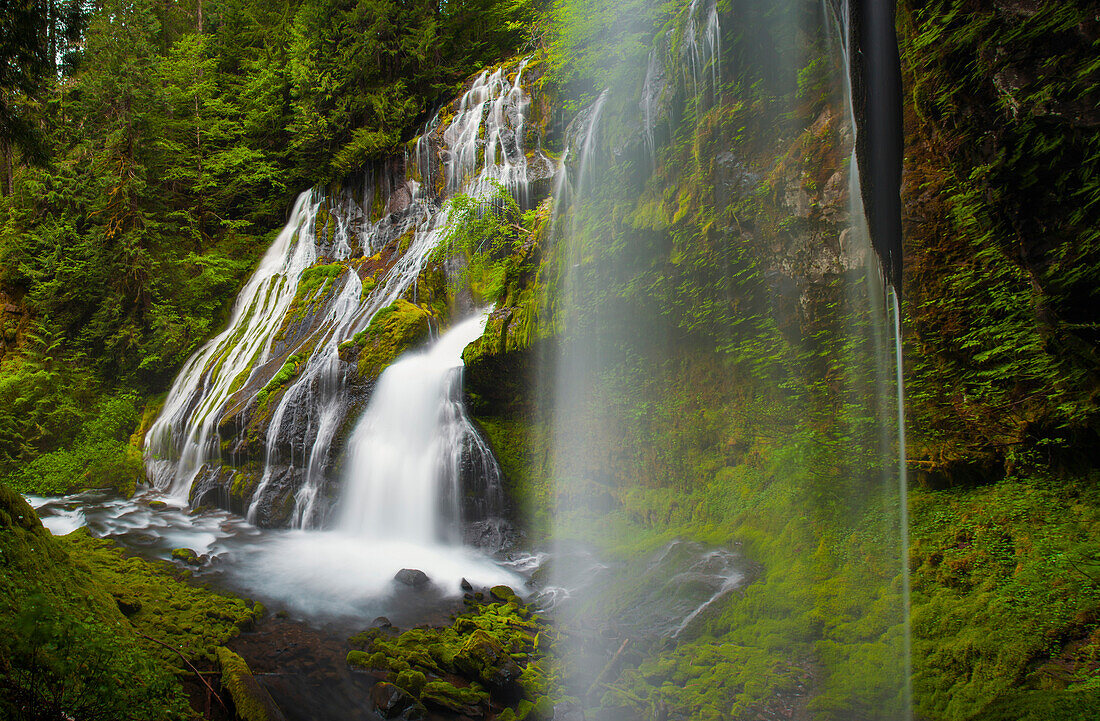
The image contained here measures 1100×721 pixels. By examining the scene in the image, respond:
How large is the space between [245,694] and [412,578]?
2980 millimetres

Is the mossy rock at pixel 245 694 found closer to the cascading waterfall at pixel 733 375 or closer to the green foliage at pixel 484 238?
the cascading waterfall at pixel 733 375

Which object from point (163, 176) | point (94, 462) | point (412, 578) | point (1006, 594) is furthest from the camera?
point (163, 176)

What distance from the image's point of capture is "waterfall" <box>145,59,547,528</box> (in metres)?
9.39

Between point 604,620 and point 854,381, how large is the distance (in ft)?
12.6

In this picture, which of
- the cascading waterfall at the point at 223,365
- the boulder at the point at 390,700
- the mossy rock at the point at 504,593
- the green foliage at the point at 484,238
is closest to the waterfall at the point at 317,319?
the cascading waterfall at the point at 223,365

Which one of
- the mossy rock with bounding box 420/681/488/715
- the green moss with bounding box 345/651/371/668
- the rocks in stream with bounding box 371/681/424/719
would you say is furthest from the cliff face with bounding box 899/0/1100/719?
the green moss with bounding box 345/651/371/668

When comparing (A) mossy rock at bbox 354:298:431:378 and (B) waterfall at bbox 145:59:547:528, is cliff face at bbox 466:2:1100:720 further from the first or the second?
(A) mossy rock at bbox 354:298:431:378

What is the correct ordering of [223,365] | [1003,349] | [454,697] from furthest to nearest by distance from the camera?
[223,365] < [454,697] < [1003,349]

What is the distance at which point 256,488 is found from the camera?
30.7ft

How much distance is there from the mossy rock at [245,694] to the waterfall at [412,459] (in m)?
4.03

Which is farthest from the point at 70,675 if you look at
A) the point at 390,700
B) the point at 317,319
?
the point at 317,319

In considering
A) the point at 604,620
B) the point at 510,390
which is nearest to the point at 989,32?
the point at 604,620

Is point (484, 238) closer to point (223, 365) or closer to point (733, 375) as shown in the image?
point (733, 375)

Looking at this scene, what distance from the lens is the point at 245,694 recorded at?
12.2ft
